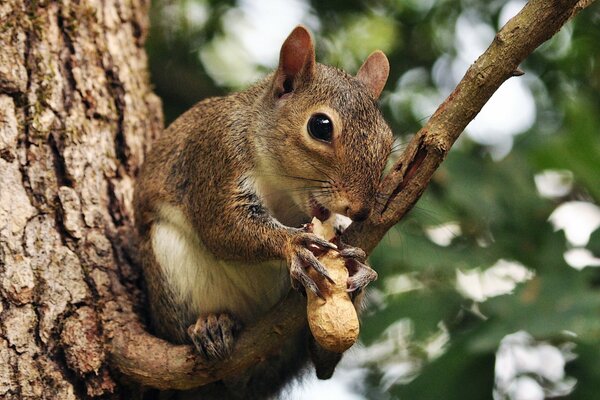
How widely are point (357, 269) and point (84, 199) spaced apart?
119 cm

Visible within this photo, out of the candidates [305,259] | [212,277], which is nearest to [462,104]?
[305,259]

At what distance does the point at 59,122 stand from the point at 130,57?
2.42 feet

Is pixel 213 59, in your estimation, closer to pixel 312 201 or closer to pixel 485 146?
pixel 485 146

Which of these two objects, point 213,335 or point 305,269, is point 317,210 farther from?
point 213,335

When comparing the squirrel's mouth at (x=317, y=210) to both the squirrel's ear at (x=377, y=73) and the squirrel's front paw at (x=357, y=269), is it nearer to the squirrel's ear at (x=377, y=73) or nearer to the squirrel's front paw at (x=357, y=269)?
the squirrel's front paw at (x=357, y=269)

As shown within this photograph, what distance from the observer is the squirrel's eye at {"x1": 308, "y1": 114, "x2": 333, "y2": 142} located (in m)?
2.85

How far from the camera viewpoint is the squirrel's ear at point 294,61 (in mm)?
2943

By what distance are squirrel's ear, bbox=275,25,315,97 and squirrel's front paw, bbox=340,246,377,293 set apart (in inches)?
34.1

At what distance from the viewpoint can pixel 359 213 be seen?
8.42 ft

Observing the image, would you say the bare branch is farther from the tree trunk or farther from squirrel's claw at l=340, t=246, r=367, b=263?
the tree trunk

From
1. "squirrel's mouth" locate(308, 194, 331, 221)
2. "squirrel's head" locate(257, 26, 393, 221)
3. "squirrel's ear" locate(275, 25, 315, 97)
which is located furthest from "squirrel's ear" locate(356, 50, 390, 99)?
"squirrel's mouth" locate(308, 194, 331, 221)

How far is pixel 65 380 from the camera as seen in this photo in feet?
8.76

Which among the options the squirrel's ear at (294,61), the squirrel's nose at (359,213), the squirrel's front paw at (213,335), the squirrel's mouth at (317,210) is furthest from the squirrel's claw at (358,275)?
the squirrel's ear at (294,61)

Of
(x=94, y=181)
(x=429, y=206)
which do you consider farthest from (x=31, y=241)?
(x=429, y=206)
